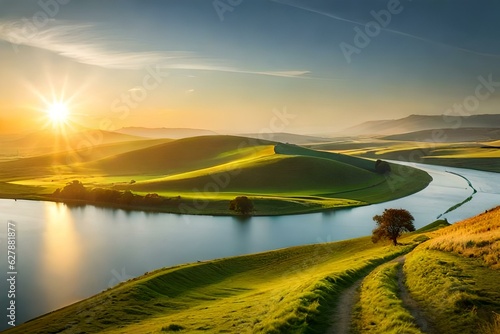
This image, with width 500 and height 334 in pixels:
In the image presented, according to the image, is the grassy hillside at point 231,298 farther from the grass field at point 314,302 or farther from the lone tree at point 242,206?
the lone tree at point 242,206

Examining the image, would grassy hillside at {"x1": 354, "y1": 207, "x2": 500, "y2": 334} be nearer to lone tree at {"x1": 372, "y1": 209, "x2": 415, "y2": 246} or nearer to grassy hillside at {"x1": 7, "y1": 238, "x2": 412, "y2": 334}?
grassy hillside at {"x1": 7, "y1": 238, "x2": 412, "y2": 334}

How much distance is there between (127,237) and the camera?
78.8 metres

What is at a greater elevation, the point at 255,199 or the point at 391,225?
the point at 255,199

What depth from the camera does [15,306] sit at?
4125 cm

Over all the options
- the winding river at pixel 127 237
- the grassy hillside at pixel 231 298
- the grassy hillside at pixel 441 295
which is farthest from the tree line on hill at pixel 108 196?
the grassy hillside at pixel 441 295

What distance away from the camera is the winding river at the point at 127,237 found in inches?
1959

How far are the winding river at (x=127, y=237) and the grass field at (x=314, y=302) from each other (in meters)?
12.4

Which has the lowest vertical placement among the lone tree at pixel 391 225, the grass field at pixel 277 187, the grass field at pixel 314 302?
the grass field at pixel 314 302

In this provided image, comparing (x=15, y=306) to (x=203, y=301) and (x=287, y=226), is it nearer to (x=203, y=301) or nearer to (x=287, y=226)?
(x=203, y=301)

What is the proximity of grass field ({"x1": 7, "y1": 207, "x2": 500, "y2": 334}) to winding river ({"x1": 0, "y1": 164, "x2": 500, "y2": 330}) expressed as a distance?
12.4 metres

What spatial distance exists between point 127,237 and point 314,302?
2651 inches

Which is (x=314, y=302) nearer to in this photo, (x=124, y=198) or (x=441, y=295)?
(x=441, y=295)

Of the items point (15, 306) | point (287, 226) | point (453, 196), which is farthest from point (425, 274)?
point (453, 196)

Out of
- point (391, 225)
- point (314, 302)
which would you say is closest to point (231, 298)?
point (314, 302)
